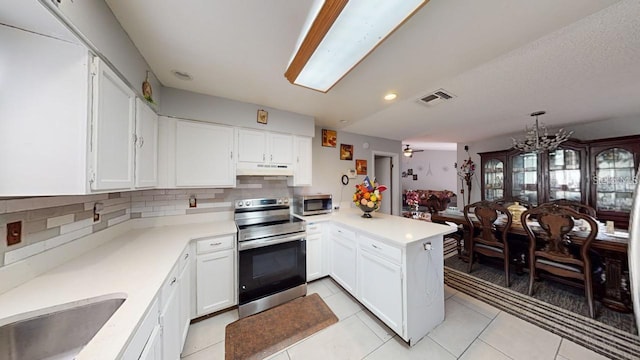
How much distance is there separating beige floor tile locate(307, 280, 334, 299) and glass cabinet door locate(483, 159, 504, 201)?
432 centimetres

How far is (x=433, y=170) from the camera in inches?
338

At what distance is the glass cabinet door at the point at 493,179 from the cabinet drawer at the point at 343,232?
4.07 m

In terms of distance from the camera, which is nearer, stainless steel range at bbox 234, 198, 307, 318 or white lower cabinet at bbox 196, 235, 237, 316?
white lower cabinet at bbox 196, 235, 237, 316

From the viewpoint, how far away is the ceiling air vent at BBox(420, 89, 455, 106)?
2.13 metres

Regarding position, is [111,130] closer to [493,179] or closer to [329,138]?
[329,138]

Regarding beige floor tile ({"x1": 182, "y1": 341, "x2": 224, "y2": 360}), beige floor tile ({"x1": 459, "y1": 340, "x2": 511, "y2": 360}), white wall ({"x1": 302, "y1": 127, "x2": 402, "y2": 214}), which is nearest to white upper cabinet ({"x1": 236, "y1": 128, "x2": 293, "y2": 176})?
white wall ({"x1": 302, "y1": 127, "x2": 402, "y2": 214})

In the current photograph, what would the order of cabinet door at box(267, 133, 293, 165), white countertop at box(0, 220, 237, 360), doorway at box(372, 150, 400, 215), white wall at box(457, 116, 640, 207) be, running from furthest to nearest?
1. doorway at box(372, 150, 400, 215)
2. white wall at box(457, 116, 640, 207)
3. cabinet door at box(267, 133, 293, 165)
4. white countertop at box(0, 220, 237, 360)

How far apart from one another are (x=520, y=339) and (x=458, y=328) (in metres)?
0.45

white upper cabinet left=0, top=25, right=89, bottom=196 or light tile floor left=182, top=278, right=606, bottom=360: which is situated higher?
white upper cabinet left=0, top=25, right=89, bottom=196

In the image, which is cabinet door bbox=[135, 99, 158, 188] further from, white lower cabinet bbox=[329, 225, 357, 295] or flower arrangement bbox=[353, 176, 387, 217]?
flower arrangement bbox=[353, 176, 387, 217]

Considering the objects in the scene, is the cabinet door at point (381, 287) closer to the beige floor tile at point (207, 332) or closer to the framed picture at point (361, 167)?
the beige floor tile at point (207, 332)

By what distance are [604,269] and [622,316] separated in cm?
44

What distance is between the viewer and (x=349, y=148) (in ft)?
12.3

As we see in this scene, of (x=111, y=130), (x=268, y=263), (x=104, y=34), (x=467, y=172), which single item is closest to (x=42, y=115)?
(x=111, y=130)
